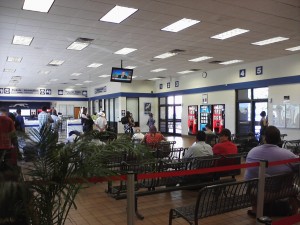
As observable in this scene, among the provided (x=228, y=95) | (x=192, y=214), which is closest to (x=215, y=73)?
(x=228, y=95)

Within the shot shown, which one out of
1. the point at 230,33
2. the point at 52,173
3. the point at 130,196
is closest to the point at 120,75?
the point at 230,33

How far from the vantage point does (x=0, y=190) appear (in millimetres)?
1762

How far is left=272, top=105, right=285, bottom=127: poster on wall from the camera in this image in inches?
409

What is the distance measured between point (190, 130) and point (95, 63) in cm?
651

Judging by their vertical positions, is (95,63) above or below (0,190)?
above

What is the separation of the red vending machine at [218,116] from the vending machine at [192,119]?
136 centimetres

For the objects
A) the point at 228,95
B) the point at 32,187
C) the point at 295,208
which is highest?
the point at 228,95

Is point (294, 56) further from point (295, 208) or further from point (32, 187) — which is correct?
point (32, 187)

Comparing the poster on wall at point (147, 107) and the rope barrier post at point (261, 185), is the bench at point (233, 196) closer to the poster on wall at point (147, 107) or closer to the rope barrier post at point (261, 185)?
the rope barrier post at point (261, 185)

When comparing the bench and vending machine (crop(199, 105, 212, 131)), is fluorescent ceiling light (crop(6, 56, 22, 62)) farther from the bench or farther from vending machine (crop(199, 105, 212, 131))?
the bench

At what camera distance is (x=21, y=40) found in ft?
26.2

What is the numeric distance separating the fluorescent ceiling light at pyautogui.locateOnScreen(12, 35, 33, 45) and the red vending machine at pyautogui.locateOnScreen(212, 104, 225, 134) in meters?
8.72

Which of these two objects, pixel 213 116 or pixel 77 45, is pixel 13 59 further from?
pixel 213 116

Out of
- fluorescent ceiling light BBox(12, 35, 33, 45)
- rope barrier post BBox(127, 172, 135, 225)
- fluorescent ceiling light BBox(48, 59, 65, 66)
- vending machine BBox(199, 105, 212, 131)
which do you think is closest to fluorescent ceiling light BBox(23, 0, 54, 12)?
fluorescent ceiling light BBox(12, 35, 33, 45)
